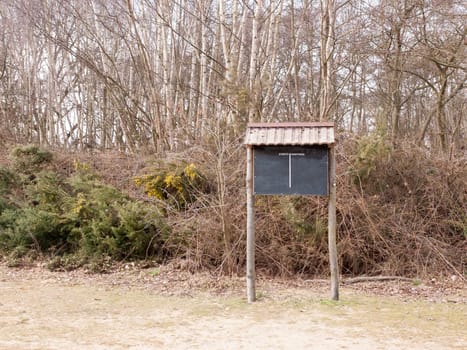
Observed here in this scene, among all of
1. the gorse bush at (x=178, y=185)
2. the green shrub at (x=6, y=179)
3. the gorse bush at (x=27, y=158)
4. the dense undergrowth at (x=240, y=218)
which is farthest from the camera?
the gorse bush at (x=27, y=158)

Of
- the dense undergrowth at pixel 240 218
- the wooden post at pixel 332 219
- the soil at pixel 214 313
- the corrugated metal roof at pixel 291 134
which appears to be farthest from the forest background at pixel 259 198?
the wooden post at pixel 332 219

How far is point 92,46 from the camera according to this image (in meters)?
17.9

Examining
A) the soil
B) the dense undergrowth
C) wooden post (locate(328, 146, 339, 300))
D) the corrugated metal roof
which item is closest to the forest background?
the dense undergrowth

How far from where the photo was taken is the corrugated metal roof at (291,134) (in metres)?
6.25

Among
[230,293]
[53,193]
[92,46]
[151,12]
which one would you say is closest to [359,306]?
[230,293]

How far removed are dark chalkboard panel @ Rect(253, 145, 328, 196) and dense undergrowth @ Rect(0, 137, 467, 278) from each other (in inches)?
48.6

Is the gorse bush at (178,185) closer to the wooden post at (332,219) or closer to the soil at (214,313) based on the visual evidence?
the soil at (214,313)

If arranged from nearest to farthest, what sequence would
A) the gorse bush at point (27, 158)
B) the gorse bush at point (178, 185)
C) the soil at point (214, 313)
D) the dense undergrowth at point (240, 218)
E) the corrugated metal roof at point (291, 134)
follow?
the soil at point (214, 313)
the corrugated metal roof at point (291, 134)
the dense undergrowth at point (240, 218)
the gorse bush at point (178, 185)
the gorse bush at point (27, 158)

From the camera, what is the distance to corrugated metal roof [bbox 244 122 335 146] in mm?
6250

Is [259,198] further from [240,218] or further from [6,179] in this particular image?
[6,179]

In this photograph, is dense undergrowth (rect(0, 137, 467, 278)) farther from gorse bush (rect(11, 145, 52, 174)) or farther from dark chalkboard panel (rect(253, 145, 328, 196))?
dark chalkboard panel (rect(253, 145, 328, 196))

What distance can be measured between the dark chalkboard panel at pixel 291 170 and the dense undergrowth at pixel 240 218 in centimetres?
123

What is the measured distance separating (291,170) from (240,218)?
2.09 m

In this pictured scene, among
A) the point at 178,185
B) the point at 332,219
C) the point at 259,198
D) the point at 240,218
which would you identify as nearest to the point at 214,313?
the point at 332,219
